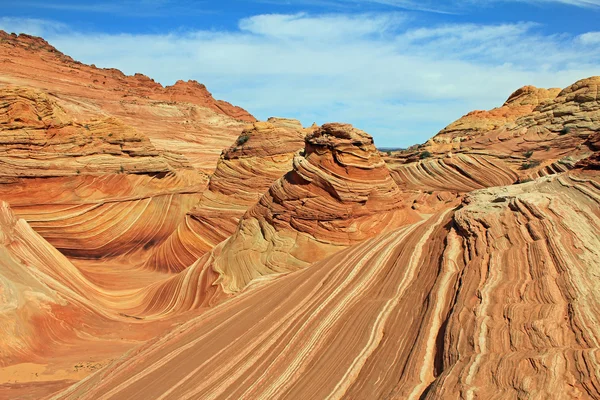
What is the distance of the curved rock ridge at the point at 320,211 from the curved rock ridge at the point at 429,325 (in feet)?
11.6

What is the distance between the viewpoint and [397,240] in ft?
28.2

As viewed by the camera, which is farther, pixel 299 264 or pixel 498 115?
pixel 498 115

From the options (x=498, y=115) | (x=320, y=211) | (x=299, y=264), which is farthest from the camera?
(x=498, y=115)

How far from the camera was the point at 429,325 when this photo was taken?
539 centimetres

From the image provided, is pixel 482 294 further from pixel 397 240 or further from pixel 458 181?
pixel 458 181

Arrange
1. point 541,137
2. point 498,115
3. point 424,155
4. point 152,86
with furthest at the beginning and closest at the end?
point 152,86 → point 498,115 → point 424,155 → point 541,137

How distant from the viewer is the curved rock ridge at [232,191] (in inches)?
751

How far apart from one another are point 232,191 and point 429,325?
15437 millimetres

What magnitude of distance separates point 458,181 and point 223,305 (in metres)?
14.4

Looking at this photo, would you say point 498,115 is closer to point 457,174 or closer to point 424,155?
point 424,155

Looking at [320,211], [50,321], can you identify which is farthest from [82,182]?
[320,211]

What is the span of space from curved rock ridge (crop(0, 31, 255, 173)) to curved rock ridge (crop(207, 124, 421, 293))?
85.8 ft

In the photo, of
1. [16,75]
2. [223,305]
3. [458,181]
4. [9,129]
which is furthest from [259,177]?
[16,75]

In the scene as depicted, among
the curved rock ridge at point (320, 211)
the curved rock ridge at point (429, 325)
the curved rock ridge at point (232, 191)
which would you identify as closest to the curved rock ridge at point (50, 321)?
the curved rock ridge at point (320, 211)
